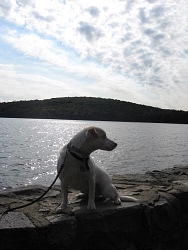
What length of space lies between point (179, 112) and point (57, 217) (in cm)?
14014

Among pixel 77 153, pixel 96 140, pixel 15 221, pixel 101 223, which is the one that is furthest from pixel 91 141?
pixel 15 221

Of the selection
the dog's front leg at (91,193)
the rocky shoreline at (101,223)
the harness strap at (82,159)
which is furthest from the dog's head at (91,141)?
the rocky shoreline at (101,223)

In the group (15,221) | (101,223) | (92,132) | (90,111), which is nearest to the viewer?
(15,221)

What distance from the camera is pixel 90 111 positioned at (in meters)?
132

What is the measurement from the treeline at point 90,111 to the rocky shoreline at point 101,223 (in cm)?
12014

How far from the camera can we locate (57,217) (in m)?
5.14

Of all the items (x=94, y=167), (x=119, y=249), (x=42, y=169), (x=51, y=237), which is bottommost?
(x=42, y=169)

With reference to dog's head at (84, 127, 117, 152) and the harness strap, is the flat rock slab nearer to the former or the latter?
the harness strap

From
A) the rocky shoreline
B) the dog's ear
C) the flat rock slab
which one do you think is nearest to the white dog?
the dog's ear

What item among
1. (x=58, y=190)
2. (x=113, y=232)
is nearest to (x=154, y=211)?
(x=113, y=232)

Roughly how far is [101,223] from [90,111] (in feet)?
415

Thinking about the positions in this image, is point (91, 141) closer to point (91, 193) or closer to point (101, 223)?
point (91, 193)

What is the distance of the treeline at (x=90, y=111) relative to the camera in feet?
428

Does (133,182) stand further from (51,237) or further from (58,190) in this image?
(51,237)
